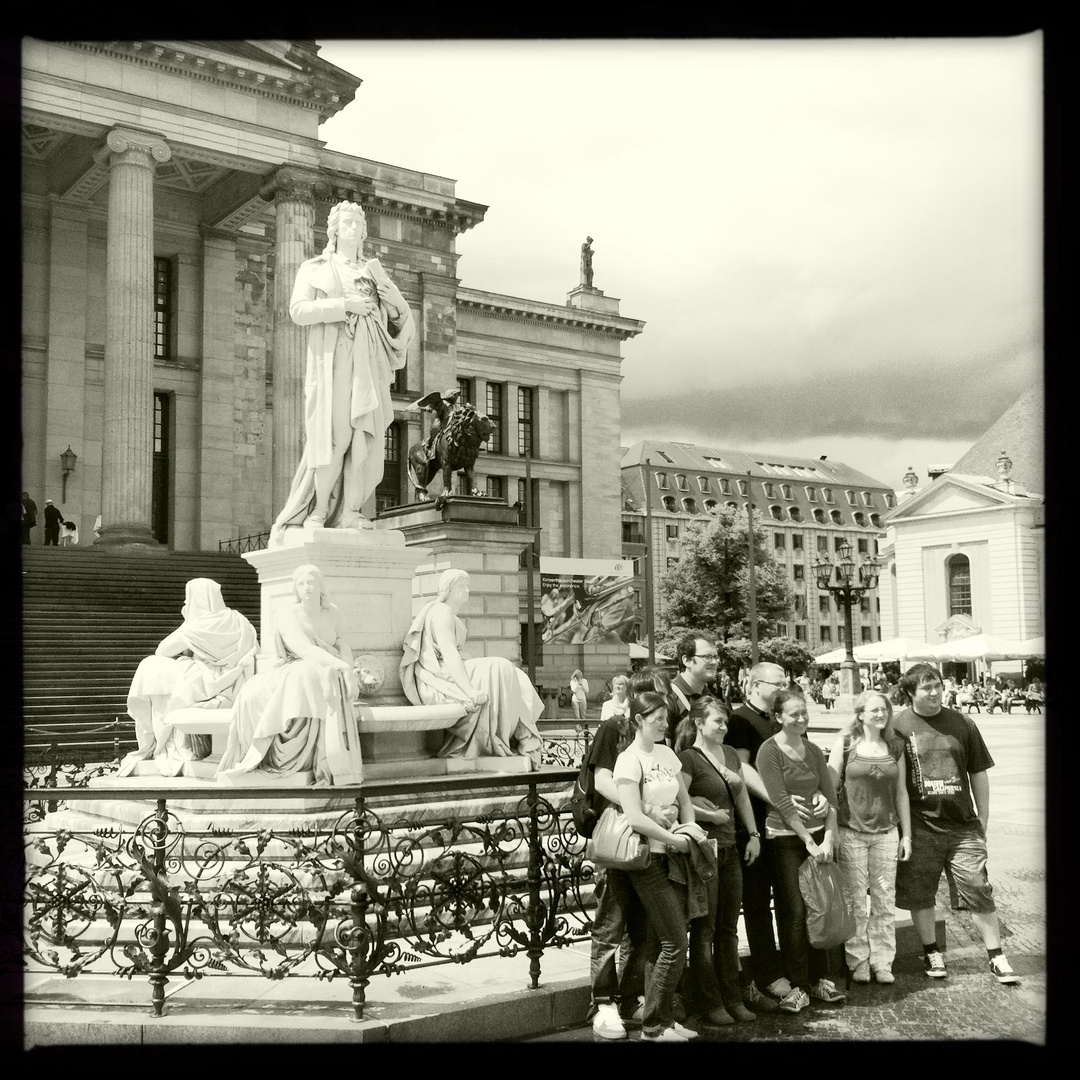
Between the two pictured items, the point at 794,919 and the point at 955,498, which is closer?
the point at 794,919

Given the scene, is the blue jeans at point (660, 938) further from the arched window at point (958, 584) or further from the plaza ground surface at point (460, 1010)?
the arched window at point (958, 584)

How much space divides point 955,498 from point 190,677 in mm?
44109

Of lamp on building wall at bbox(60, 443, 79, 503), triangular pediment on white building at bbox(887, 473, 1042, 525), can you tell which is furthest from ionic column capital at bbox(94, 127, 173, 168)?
triangular pediment on white building at bbox(887, 473, 1042, 525)

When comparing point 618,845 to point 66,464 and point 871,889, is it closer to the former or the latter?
point 871,889

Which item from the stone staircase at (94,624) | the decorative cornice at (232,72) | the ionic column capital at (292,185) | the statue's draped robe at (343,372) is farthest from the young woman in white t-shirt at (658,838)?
the ionic column capital at (292,185)

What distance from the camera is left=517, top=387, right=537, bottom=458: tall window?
52.4 m

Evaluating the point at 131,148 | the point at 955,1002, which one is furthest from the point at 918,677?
the point at 131,148

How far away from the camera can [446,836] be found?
7824 mm

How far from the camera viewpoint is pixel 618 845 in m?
5.36

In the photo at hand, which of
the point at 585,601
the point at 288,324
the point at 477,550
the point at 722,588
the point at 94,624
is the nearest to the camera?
the point at 477,550

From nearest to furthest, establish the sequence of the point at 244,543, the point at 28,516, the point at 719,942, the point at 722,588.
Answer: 1. the point at 719,942
2. the point at 28,516
3. the point at 244,543
4. the point at 722,588

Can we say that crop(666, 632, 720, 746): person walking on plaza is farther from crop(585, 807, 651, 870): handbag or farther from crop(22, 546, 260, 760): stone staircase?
crop(22, 546, 260, 760): stone staircase

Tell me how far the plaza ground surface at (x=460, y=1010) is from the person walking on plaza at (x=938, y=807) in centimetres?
47

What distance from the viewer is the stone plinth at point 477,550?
2166 cm
